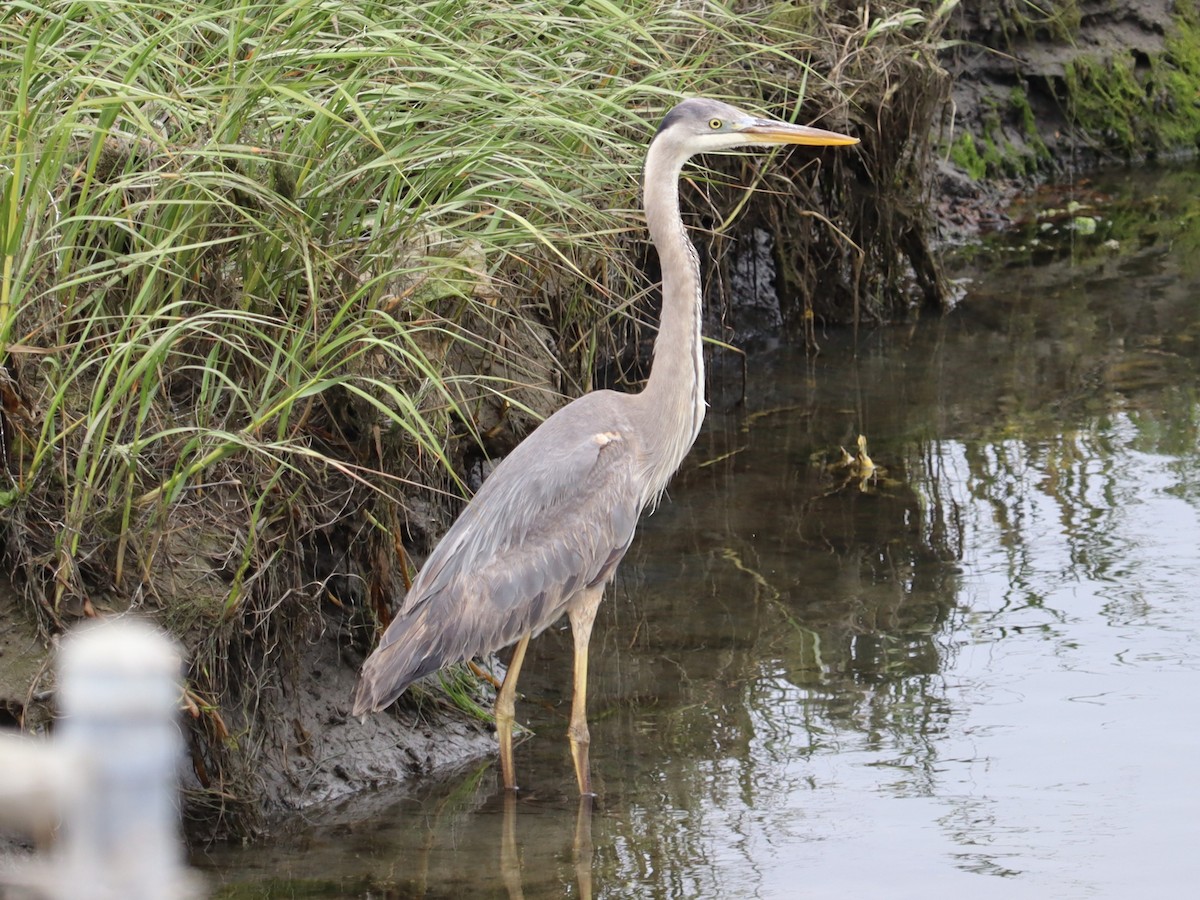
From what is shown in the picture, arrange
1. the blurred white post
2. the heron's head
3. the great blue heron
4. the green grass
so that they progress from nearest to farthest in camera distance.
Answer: the blurred white post
the green grass
the great blue heron
the heron's head

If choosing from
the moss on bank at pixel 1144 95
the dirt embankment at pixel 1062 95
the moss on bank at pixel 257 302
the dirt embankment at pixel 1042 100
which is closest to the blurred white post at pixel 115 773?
the moss on bank at pixel 257 302

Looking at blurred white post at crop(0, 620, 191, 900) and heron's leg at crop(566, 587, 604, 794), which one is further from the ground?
blurred white post at crop(0, 620, 191, 900)

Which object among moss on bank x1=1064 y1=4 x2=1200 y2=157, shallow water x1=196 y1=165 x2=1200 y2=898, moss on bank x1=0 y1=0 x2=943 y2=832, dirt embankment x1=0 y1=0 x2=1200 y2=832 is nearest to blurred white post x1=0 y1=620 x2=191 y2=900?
moss on bank x1=0 y1=0 x2=943 y2=832

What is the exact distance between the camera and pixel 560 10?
4949mm

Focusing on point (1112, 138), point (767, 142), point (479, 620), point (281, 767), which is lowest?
point (281, 767)

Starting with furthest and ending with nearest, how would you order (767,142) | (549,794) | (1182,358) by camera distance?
(1182,358), (767,142), (549,794)

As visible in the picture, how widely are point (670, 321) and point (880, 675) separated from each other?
52.4 inches

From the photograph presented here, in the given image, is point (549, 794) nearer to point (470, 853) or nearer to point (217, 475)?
point (470, 853)

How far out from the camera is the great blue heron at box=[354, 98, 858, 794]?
13.3ft

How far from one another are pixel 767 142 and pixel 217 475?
1.94m

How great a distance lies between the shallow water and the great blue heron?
0.36 m

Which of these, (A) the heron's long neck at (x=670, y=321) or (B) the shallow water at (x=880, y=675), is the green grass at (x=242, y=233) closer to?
(A) the heron's long neck at (x=670, y=321)

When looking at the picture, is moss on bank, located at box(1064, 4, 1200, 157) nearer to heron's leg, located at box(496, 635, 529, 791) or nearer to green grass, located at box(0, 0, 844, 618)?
green grass, located at box(0, 0, 844, 618)

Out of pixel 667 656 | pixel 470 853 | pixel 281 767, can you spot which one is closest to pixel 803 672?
pixel 667 656
